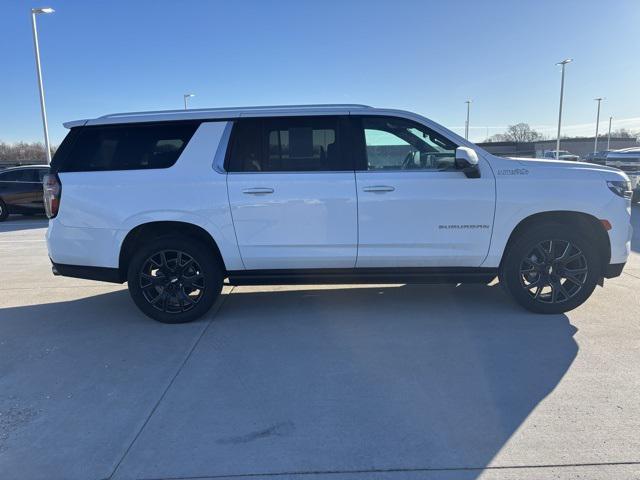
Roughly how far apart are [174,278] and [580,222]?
3940mm

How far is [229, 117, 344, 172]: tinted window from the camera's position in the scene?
4500 mm

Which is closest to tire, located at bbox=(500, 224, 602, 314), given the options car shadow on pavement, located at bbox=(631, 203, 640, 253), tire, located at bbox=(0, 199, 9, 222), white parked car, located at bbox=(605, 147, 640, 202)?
car shadow on pavement, located at bbox=(631, 203, 640, 253)

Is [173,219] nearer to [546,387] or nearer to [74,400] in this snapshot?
[74,400]

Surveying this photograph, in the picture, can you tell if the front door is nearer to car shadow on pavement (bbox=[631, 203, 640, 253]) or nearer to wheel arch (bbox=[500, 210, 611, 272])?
wheel arch (bbox=[500, 210, 611, 272])

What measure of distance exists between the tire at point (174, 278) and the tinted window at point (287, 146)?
90 centimetres

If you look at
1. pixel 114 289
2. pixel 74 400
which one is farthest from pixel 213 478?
pixel 114 289

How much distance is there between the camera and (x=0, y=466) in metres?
2.58

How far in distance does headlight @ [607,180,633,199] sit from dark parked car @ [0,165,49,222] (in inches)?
574

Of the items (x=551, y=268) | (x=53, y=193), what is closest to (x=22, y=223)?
(x=53, y=193)

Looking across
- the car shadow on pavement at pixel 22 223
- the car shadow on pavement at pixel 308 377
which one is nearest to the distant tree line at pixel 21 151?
the car shadow on pavement at pixel 22 223

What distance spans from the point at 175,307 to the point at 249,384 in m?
1.60

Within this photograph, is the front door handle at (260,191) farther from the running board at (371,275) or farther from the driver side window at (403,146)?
the driver side window at (403,146)

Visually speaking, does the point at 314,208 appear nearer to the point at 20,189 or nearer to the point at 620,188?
the point at 620,188

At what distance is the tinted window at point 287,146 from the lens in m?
4.50
